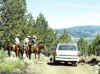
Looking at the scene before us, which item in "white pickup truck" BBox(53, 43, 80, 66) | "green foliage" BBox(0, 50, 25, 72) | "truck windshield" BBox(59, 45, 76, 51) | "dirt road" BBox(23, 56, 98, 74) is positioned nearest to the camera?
"green foliage" BBox(0, 50, 25, 72)

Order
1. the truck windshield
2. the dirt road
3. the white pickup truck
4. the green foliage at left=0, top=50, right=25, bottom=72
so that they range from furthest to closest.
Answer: the truck windshield, the white pickup truck, the dirt road, the green foliage at left=0, top=50, right=25, bottom=72

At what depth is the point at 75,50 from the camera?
21.4 metres

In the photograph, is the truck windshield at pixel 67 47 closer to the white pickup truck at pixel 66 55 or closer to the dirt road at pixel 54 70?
the white pickup truck at pixel 66 55

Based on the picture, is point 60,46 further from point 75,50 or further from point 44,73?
point 44,73

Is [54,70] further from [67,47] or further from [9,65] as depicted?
[67,47]

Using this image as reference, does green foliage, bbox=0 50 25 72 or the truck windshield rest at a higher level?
the truck windshield

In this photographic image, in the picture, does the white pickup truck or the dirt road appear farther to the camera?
the white pickup truck

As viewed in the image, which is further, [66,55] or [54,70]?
[66,55]

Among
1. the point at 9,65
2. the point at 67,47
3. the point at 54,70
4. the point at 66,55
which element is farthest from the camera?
the point at 67,47

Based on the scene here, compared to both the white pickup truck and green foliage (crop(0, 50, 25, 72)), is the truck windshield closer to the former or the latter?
the white pickup truck

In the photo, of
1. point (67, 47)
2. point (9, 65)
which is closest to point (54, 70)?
point (9, 65)

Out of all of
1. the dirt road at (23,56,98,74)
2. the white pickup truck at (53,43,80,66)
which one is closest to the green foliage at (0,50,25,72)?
the dirt road at (23,56,98,74)

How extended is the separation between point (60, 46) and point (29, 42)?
2698 millimetres

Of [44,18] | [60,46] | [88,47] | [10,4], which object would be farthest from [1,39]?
[88,47]
